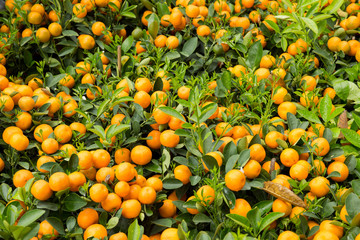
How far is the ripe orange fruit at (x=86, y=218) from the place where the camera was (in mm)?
1080

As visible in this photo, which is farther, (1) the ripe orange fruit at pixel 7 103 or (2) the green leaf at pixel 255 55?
(2) the green leaf at pixel 255 55

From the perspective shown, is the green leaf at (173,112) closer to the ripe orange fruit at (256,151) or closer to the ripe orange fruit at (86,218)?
the ripe orange fruit at (256,151)

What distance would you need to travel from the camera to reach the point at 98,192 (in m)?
1.07

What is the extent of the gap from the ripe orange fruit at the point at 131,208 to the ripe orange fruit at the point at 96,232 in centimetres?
9

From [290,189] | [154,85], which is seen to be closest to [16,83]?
[154,85]

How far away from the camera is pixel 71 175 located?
112 cm

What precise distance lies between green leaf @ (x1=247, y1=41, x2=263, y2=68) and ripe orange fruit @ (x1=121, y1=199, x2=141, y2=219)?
0.87m

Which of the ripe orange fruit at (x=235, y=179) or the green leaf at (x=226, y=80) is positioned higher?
the green leaf at (x=226, y=80)

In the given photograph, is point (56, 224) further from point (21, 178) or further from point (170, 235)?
point (170, 235)

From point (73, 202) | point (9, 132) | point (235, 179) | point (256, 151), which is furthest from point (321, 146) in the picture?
point (9, 132)

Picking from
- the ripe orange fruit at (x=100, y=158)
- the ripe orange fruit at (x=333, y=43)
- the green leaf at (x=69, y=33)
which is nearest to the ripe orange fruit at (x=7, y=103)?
the ripe orange fruit at (x=100, y=158)

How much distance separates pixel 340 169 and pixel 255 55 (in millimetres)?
671

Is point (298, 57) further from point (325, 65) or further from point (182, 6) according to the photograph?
point (182, 6)

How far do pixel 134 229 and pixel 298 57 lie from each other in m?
1.01
